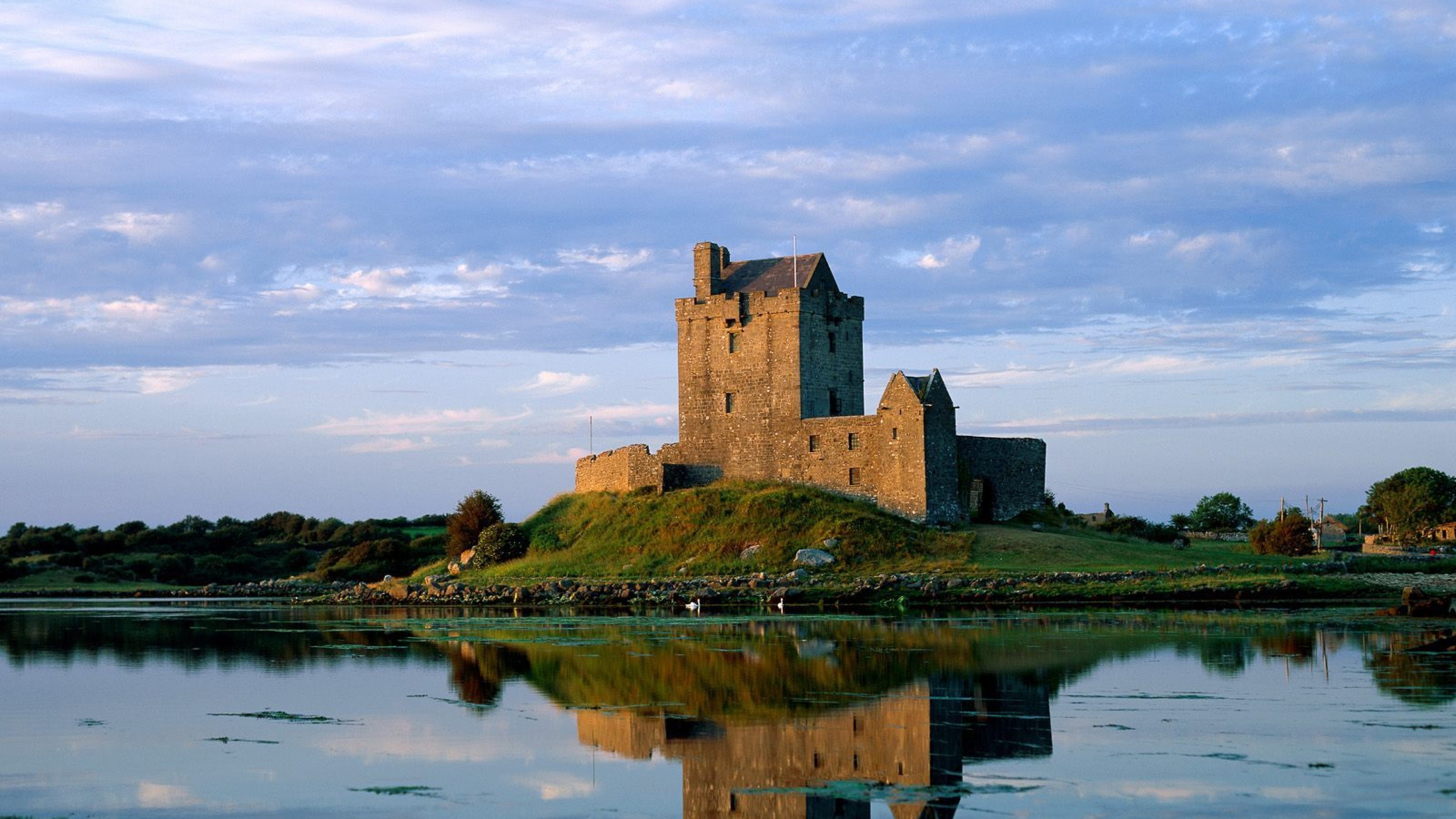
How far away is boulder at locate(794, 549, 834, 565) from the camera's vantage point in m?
45.7

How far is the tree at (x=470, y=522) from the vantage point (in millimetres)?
59188

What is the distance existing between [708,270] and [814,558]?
13094 millimetres

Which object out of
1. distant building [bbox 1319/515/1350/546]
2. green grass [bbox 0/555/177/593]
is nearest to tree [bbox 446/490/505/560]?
green grass [bbox 0/555/177/593]

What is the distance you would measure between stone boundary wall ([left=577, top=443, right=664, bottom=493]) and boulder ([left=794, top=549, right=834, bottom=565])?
9.12m

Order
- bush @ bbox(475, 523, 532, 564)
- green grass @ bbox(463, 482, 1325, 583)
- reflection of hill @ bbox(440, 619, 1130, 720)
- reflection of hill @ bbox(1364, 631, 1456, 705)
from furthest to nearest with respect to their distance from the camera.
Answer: bush @ bbox(475, 523, 532, 564) < green grass @ bbox(463, 482, 1325, 583) < reflection of hill @ bbox(440, 619, 1130, 720) < reflection of hill @ bbox(1364, 631, 1456, 705)

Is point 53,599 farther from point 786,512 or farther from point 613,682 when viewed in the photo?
point 613,682

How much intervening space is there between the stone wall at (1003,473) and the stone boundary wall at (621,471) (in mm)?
11135

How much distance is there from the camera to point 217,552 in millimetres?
81312

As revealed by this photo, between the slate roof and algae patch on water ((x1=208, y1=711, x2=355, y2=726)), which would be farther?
the slate roof

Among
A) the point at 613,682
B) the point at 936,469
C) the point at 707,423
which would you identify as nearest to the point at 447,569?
the point at 707,423

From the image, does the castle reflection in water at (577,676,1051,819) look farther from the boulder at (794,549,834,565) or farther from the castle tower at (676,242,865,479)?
the castle tower at (676,242,865,479)

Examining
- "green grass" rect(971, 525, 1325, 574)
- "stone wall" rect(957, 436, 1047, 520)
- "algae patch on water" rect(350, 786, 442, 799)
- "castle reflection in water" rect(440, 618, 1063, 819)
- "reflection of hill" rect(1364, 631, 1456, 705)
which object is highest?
"stone wall" rect(957, 436, 1047, 520)

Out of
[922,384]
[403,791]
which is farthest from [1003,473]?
[403,791]

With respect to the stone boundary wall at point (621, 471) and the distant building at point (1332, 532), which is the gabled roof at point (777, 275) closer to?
the stone boundary wall at point (621, 471)
